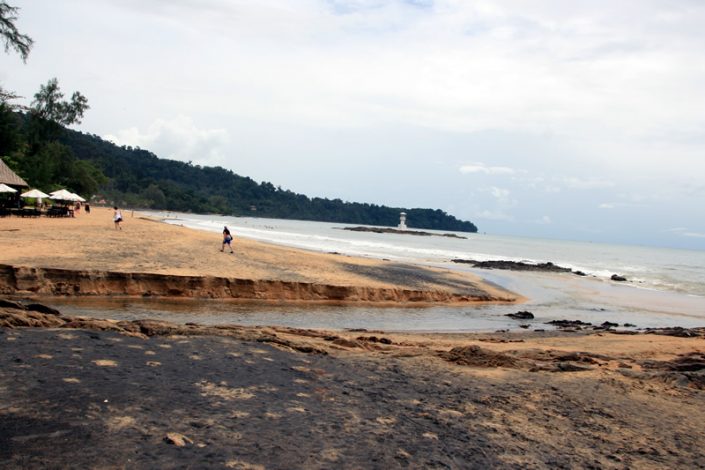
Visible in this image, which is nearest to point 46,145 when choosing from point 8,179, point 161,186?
point 8,179

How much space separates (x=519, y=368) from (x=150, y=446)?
6099 millimetres

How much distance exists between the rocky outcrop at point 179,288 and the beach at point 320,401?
6261 millimetres

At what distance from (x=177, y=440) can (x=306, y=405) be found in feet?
5.40

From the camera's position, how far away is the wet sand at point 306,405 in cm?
454

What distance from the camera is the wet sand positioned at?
4.54 meters

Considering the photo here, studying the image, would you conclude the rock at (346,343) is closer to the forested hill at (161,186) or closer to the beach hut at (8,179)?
the beach hut at (8,179)

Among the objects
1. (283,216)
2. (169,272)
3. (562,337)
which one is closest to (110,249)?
(169,272)

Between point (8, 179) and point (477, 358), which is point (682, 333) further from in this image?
point (8, 179)

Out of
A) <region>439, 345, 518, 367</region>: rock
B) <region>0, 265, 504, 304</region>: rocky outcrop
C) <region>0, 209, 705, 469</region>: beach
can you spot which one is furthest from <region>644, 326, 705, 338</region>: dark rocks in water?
<region>439, 345, 518, 367</region>: rock

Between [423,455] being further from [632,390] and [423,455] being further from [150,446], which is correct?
[632,390]

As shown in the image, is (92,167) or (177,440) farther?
(92,167)

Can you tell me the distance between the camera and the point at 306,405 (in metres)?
5.88

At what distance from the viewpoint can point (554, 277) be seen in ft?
120

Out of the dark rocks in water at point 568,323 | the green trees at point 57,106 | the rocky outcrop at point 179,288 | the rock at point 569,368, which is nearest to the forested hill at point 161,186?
the green trees at point 57,106
